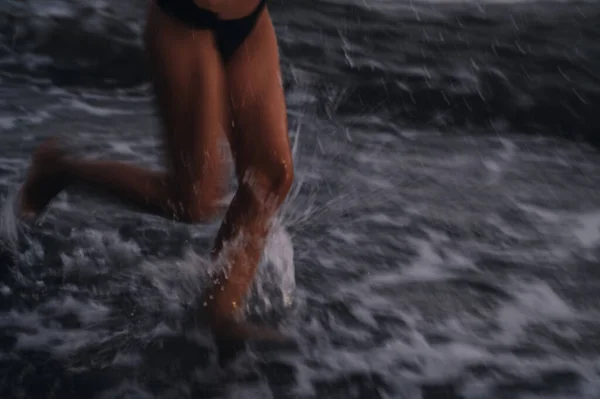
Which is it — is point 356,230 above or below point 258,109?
below

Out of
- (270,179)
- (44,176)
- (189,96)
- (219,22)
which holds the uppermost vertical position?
(219,22)

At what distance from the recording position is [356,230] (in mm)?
3795

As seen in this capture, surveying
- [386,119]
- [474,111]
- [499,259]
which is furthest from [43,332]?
[474,111]

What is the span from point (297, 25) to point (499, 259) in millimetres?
3873

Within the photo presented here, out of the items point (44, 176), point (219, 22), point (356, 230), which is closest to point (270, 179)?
point (219, 22)

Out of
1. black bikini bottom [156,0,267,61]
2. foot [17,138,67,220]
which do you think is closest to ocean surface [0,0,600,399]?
foot [17,138,67,220]

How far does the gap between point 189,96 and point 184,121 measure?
0.08m

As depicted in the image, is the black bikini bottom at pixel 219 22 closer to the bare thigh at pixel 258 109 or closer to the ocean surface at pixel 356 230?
the bare thigh at pixel 258 109

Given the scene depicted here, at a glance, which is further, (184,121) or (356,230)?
(356,230)

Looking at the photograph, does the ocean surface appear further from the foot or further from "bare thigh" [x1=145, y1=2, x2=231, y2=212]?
"bare thigh" [x1=145, y1=2, x2=231, y2=212]

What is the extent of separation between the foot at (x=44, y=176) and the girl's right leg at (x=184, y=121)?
0.36 m

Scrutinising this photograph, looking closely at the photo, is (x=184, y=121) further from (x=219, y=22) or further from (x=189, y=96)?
(x=219, y=22)

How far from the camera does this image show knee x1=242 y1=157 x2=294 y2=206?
2.55 metres

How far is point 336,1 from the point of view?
24.3 ft
